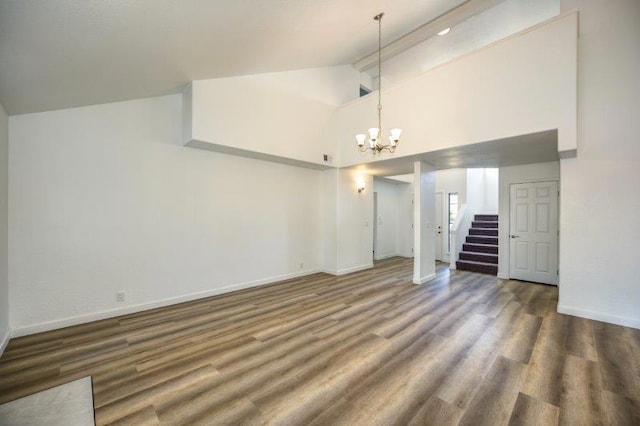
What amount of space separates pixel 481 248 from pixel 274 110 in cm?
651

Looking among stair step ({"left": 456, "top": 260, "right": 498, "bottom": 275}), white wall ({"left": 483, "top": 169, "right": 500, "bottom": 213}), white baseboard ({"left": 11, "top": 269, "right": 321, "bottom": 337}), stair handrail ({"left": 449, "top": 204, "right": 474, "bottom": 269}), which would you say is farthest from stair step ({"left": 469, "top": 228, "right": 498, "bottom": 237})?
white baseboard ({"left": 11, "top": 269, "right": 321, "bottom": 337})

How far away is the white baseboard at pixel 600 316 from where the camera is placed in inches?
134

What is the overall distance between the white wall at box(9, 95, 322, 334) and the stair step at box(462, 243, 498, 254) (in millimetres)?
5689

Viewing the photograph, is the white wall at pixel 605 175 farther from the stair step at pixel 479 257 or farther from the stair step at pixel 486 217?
the stair step at pixel 486 217

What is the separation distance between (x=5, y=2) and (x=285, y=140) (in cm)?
387

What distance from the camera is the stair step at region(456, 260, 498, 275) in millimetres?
6361

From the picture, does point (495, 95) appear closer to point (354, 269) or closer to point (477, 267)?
point (477, 267)

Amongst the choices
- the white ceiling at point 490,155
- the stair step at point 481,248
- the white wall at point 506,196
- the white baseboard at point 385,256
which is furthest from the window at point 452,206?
the white ceiling at point 490,155

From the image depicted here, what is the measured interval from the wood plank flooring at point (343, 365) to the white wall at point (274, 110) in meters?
2.86

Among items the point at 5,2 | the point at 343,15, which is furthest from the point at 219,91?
the point at 5,2

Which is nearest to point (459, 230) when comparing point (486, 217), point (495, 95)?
point (486, 217)

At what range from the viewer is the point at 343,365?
2512 mm

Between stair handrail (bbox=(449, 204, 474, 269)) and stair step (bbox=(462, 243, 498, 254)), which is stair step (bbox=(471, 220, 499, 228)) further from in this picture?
stair step (bbox=(462, 243, 498, 254))

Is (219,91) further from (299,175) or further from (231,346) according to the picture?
(231,346)
